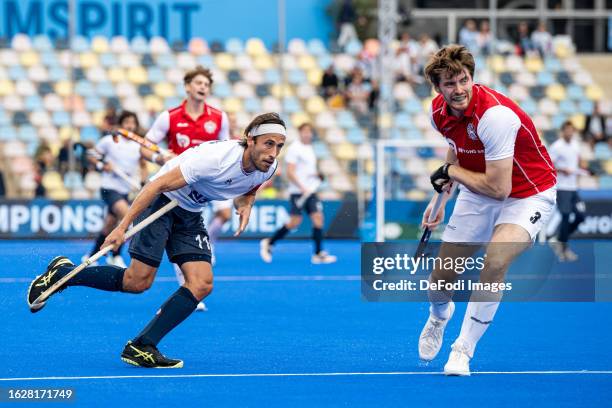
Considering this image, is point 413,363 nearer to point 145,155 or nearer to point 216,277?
point 145,155

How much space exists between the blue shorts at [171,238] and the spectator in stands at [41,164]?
1277 cm

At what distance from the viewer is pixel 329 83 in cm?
2278

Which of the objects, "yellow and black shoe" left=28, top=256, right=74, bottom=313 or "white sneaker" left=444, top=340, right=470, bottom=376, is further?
"yellow and black shoe" left=28, top=256, right=74, bottom=313

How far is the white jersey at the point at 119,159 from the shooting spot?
1423cm

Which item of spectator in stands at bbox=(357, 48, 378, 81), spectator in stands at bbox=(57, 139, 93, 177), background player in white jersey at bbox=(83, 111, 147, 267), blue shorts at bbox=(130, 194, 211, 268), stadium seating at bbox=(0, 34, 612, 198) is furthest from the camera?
spectator in stands at bbox=(357, 48, 378, 81)

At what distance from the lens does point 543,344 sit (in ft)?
28.1

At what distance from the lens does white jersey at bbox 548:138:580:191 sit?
16781 mm

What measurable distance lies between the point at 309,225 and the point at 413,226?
110 inches

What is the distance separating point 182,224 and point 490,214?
1872mm

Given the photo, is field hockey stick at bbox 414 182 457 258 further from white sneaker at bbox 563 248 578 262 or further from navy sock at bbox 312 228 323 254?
navy sock at bbox 312 228 323 254

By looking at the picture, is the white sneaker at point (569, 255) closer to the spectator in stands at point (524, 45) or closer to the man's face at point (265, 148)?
the spectator in stands at point (524, 45)

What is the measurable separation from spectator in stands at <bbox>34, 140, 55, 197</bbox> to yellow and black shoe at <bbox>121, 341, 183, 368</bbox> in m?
13.2

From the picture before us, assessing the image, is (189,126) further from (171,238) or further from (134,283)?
(134,283)

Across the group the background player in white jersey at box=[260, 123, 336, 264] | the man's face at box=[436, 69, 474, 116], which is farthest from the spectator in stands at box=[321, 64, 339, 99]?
the man's face at box=[436, 69, 474, 116]
